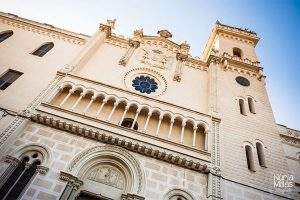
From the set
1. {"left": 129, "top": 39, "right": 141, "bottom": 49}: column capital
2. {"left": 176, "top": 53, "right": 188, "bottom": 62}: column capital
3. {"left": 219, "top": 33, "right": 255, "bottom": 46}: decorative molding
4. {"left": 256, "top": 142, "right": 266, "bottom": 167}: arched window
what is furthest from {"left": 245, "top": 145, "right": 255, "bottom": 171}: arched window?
{"left": 219, "top": 33, "right": 255, "bottom": 46}: decorative molding

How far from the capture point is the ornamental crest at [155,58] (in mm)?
19922

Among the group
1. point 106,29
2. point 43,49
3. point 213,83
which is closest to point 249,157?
point 213,83

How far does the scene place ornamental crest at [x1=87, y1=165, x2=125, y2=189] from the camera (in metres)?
12.8

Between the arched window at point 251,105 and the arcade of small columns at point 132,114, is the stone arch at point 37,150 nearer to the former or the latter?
the arcade of small columns at point 132,114

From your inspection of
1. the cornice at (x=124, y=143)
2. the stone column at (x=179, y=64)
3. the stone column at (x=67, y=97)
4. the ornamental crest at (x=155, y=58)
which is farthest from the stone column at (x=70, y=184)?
the ornamental crest at (x=155, y=58)

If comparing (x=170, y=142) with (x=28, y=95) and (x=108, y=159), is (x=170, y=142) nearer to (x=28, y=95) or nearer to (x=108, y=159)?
(x=108, y=159)

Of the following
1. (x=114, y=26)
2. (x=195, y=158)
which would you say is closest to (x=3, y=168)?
(x=195, y=158)

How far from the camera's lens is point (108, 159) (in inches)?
529

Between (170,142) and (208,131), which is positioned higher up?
(208,131)

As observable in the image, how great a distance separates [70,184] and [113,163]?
2231 mm

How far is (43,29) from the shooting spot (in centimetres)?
2106

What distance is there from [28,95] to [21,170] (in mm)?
4352

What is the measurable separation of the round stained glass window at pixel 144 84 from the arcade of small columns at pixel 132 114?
240 cm

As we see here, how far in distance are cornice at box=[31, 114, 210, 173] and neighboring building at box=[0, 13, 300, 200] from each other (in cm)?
5
